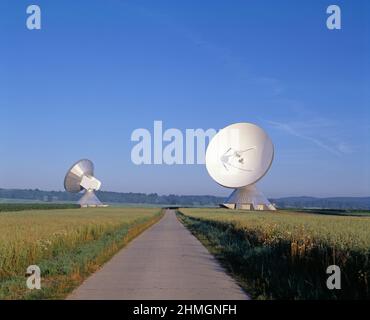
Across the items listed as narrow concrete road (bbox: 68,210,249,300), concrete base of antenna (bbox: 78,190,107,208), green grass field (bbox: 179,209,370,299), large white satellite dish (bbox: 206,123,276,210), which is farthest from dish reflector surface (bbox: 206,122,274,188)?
concrete base of antenna (bbox: 78,190,107,208)

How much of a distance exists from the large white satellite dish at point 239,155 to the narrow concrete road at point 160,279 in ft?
205

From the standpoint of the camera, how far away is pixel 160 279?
15812mm

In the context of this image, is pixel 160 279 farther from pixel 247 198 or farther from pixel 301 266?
pixel 247 198

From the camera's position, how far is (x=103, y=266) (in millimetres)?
19219

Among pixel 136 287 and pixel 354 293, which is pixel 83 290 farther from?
pixel 354 293

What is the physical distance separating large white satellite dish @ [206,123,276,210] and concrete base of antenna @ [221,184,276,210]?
18.5 metres

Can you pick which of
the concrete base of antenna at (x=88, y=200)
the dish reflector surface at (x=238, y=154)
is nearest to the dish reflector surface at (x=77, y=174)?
the concrete base of antenna at (x=88, y=200)

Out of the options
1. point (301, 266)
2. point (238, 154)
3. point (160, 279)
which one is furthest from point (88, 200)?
point (301, 266)

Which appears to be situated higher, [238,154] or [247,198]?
[238,154]

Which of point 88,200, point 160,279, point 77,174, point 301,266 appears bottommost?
point 88,200

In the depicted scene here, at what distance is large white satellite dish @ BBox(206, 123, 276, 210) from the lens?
86438mm

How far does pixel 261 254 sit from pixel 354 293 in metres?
7.92

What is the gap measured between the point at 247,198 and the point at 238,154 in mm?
25343

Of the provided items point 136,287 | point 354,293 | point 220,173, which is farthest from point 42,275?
point 220,173
